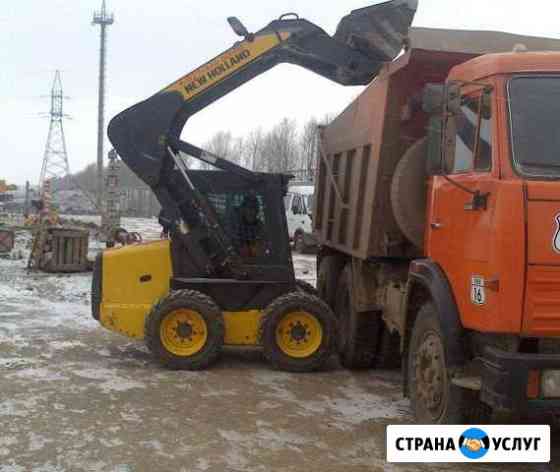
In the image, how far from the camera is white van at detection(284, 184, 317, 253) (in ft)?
78.8

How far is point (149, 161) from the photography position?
7719 millimetres

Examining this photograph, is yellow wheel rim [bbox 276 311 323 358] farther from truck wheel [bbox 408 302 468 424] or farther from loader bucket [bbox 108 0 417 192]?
truck wheel [bbox 408 302 468 424]

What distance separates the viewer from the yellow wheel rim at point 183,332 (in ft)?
24.4

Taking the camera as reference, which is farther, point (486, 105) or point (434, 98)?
point (434, 98)

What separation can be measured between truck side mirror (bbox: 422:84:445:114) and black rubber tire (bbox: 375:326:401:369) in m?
3.41

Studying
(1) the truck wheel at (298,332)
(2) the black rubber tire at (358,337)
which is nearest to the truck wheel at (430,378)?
(1) the truck wheel at (298,332)

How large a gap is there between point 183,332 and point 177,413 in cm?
170

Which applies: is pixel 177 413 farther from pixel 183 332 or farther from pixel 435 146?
pixel 435 146

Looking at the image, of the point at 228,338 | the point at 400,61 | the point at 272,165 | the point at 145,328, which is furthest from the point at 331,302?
the point at 272,165

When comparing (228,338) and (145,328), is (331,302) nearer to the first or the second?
(228,338)

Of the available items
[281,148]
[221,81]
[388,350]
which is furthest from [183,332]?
[281,148]

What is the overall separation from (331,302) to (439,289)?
445cm

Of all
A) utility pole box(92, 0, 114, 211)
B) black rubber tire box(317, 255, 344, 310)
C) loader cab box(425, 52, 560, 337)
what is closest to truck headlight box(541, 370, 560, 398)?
loader cab box(425, 52, 560, 337)

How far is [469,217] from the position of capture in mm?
4500
